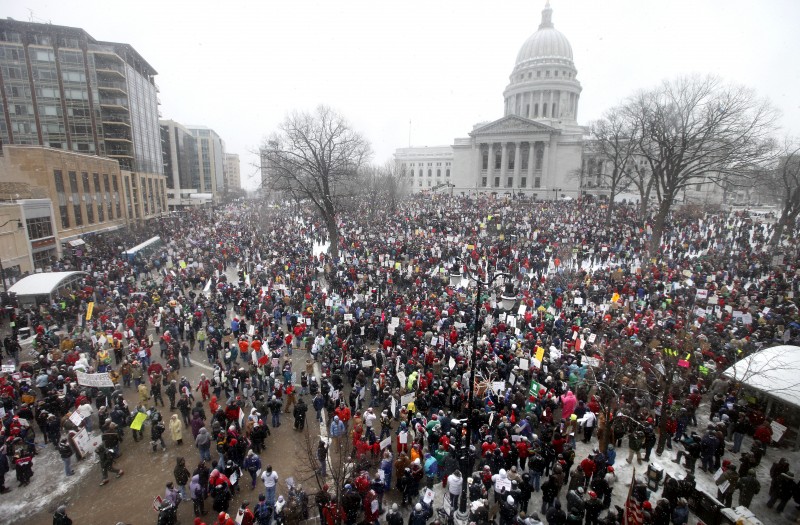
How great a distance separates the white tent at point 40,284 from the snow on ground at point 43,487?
1231 cm

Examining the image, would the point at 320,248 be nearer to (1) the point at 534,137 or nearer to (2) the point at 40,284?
(2) the point at 40,284

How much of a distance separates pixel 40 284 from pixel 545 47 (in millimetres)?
103014

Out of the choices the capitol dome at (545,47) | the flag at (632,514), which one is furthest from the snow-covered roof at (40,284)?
the capitol dome at (545,47)

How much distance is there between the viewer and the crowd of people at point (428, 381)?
8938mm

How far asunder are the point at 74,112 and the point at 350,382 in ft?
186

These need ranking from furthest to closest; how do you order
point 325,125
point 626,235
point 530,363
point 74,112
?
point 74,112 < point 626,235 < point 325,125 < point 530,363

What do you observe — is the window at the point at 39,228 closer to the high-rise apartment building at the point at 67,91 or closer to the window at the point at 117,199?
the window at the point at 117,199

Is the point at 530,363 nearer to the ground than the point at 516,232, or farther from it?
nearer to the ground

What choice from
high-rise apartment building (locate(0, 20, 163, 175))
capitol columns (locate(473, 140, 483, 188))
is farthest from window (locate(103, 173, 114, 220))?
capitol columns (locate(473, 140, 483, 188))

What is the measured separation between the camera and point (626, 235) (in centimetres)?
3394

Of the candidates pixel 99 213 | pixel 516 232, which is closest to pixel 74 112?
pixel 99 213

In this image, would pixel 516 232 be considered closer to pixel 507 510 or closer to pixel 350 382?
pixel 350 382

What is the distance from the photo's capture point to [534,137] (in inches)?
3046

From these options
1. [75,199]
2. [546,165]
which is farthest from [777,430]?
[546,165]
